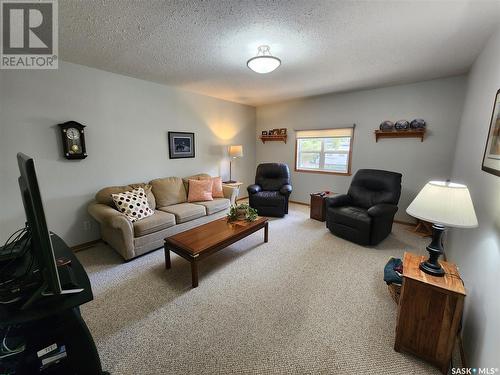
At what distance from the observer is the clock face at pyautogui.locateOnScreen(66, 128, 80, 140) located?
2.74 m

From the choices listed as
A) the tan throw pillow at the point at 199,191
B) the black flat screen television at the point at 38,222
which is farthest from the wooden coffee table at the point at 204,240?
the black flat screen television at the point at 38,222

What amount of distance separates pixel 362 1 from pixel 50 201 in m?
3.87

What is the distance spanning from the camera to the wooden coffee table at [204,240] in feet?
7.09

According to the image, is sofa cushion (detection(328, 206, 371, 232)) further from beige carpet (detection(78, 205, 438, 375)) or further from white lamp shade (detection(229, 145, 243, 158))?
white lamp shade (detection(229, 145, 243, 158))

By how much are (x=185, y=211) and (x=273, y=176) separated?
2.24 m

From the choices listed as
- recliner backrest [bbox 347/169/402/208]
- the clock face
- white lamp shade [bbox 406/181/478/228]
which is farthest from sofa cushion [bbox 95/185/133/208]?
recliner backrest [bbox 347/169/402/208]

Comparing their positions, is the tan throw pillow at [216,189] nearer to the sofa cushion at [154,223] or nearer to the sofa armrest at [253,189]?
the sofa armrest at [253,189]

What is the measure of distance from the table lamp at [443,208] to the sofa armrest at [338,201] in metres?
1.98

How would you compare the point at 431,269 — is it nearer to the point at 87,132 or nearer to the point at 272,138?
the point at 87,132

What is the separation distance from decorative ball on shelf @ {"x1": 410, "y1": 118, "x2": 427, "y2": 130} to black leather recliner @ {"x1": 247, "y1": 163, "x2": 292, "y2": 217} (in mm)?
2291

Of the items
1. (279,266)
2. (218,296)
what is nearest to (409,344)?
(279,266)

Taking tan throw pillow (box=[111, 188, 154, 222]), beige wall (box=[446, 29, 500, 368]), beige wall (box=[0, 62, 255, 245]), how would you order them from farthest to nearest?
tan throw pillow (box=[111, 188, 154, 222]), beige wall (box=[0, 62, 255, 245]), beige wall (box=[446, 29, 500, 368])

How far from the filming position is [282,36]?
6.84 ft

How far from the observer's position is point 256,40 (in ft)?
7.11
